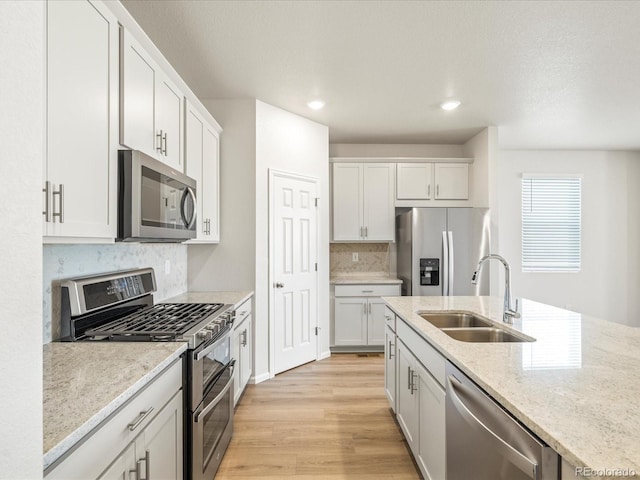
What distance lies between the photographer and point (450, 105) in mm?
3578

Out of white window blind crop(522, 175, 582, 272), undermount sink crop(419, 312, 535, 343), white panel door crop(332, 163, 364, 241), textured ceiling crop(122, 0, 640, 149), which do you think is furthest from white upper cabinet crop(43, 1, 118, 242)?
white window blind crop(522, 175, 582, 272)

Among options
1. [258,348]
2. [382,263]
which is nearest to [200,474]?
[258,348]

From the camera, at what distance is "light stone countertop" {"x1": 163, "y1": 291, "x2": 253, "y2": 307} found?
278 centimetres

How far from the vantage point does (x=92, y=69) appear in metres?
1.41

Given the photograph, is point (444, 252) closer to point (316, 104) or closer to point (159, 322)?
point (316, 104)

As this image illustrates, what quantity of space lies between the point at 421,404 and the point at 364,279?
9.14 feet

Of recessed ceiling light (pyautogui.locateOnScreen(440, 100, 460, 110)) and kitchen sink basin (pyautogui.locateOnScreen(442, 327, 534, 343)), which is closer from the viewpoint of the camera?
kitchen sink basin (pyautogui.locateOnScreen(442, 327, 534, 343))

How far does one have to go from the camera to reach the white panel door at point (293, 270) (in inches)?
140

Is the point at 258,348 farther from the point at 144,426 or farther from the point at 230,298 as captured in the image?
the point at 144,426

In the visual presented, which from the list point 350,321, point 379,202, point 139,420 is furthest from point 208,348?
point 379,202

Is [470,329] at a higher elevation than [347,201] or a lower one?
lower

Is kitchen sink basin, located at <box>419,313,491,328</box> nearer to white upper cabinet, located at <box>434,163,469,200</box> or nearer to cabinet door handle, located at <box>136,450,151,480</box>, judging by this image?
cabinet door handle, located at <box>136,450,151,480</box>

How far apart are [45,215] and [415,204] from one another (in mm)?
4112

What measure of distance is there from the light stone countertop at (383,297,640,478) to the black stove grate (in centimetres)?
120
